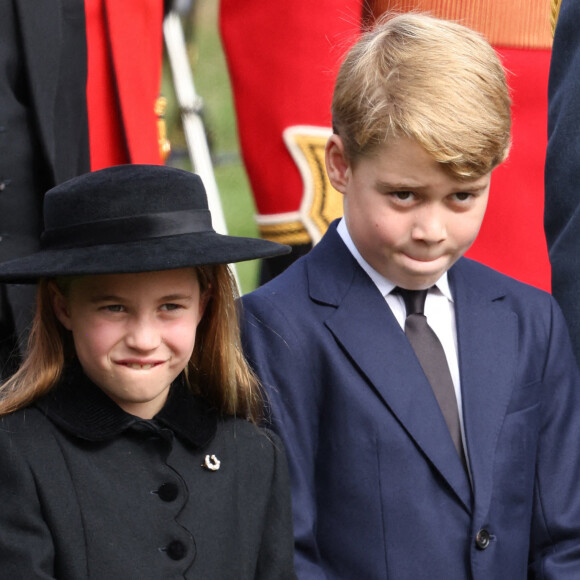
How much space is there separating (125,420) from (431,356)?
2.04 ft

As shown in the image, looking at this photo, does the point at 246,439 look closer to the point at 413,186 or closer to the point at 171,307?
the point at 171,307

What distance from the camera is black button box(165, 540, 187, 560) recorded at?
216 cm

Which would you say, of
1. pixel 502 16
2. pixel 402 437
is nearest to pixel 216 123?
pixel 502 16

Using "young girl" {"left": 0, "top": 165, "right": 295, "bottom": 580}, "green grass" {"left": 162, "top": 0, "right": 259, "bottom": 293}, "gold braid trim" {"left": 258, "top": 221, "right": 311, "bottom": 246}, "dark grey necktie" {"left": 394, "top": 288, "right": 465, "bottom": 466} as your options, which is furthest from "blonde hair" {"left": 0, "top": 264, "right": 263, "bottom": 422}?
"green grass" {"left": 162, "top": 0, "right": 259, "bottom": 293}

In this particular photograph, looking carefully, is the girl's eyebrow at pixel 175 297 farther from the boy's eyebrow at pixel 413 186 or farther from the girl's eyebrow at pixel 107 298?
the boy's eyebrow at pixel 413 186

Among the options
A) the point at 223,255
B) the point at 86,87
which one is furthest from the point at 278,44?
the point at 223,255

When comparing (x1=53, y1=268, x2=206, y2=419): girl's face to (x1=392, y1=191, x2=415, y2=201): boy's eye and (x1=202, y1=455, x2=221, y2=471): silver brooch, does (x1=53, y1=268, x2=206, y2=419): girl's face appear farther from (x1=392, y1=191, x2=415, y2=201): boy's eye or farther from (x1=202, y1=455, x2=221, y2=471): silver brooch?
(x1=392, y1=191, x2=415, y2=201): boy's eye

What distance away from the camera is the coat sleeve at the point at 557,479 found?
2516 mm

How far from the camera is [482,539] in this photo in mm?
2385

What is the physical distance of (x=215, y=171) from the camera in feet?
14.7

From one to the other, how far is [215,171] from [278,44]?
131 cm

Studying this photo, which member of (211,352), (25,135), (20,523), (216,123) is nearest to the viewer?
(20,523)

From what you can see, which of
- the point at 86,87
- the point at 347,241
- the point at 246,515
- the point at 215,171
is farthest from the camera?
the point at 215,171

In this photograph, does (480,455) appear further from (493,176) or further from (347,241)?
(493,176)
